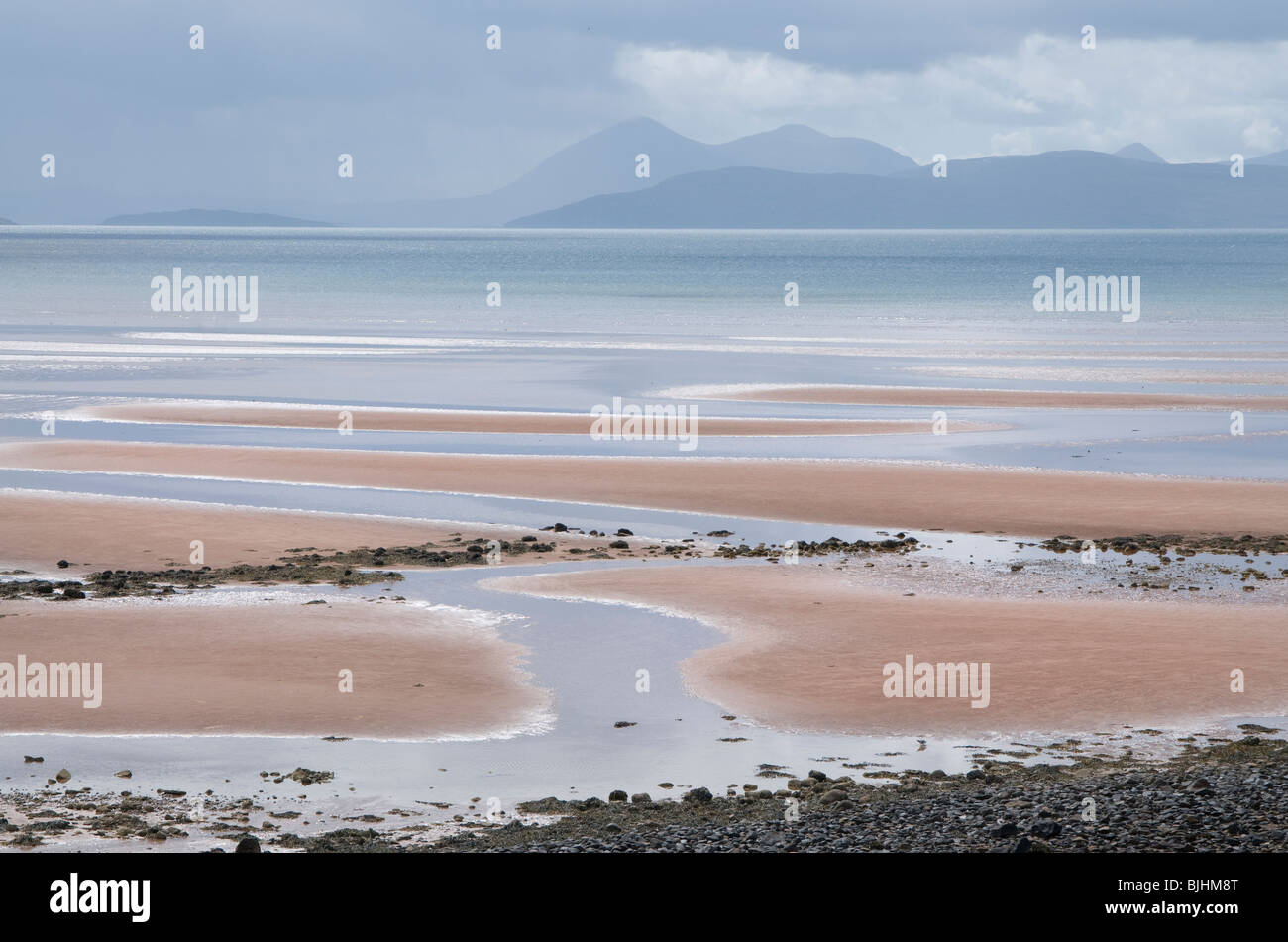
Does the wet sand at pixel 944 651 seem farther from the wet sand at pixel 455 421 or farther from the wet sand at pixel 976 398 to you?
the wet sand at pixel 976 398

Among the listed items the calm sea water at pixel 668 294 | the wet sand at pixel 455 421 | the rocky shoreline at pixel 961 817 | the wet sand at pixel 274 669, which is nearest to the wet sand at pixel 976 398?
the wet sand at pixel 455 421

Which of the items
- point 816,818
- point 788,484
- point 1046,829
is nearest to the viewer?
point 1046,829

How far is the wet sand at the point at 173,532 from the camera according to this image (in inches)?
917

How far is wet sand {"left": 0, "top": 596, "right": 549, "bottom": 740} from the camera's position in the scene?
15.5 metres

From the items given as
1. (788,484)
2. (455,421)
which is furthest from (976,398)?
(788,484)

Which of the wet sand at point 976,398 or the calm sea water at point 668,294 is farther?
the calm sea water at point 668,294

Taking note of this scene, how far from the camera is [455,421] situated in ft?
133

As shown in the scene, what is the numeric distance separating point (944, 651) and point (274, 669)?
810cm

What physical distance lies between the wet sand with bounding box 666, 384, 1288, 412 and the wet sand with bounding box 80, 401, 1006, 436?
4524 mm

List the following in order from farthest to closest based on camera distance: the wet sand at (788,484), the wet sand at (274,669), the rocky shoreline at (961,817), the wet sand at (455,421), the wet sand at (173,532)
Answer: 1. the wet sand at (455,421)
2. the wet sand at (788,484)
3. the wet sand at (173,532)
4. the wet sand at (274,669)
5. the rocky shoreline at (961,817)

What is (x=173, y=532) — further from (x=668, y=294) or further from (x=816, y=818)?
(x=668, y=294)

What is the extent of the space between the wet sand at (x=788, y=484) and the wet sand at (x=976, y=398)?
42.2 feet

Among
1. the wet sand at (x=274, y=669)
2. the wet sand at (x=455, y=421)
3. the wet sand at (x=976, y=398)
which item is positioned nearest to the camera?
the wet sand at (x=274, y=669)
